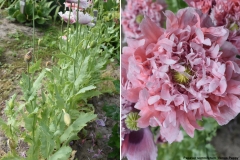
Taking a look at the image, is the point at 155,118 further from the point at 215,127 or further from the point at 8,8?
the point at 8,8

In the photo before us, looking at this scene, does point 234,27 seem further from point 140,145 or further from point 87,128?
point 87,128

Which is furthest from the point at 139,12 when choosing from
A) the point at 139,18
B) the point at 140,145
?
the point at 140,145

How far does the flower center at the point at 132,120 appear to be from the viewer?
0.93 feet

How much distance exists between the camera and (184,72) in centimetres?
25

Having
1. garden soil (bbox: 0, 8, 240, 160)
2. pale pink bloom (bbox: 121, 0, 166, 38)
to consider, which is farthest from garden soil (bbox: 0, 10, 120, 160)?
pale pink bloom (bbox: 121, 0, 166, 38)

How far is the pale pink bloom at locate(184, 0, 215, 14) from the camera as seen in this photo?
0.89ft

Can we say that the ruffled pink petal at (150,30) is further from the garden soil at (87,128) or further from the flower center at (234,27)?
the garden soil at (87,128)

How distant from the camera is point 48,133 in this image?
1.36 feet

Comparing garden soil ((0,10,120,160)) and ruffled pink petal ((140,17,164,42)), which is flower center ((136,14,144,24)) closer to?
ruffled pink petal ((140,17,164,42))

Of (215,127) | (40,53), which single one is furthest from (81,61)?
(215,127)

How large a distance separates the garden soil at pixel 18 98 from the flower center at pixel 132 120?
255 millimetres

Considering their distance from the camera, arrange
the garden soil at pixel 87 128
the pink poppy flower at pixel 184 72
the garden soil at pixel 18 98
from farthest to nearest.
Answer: the garden soil at pixel 18 98, the garden soil at pixel 87 128, the pink poppy flower at pixel 184 72

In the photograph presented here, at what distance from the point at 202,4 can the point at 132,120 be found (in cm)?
11

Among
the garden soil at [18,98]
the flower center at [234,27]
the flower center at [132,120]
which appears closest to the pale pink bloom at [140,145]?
the flower center at [132,120]
